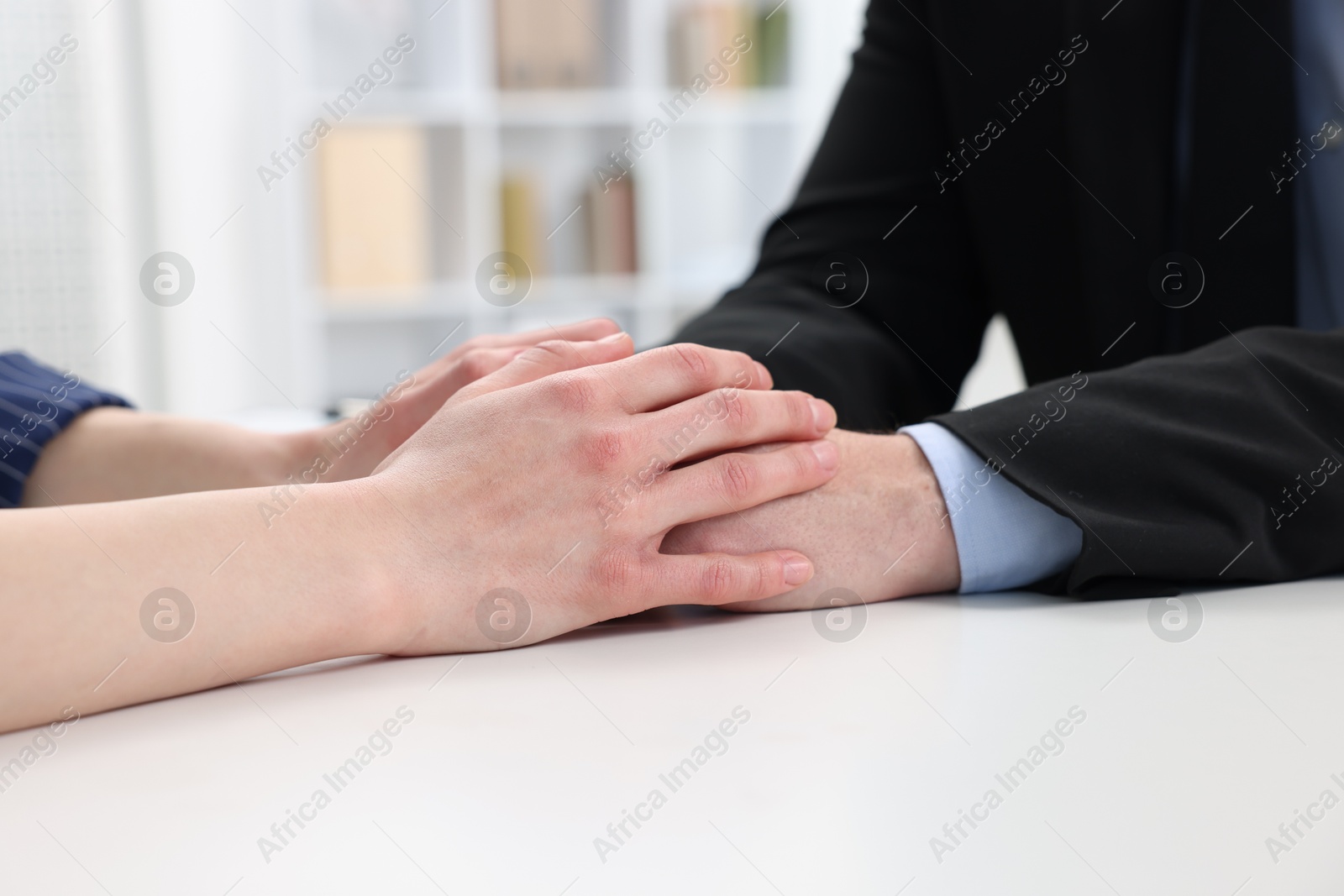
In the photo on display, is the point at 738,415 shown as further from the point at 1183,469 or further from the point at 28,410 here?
the point at 28,410

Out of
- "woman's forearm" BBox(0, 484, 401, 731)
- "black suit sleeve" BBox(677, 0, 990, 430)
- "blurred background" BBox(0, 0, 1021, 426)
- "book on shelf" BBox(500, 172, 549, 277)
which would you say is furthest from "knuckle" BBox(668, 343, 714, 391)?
"book on shelf" BBox(500, 172, 549, 277)

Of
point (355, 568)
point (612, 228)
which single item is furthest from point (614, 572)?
point (612, 228)

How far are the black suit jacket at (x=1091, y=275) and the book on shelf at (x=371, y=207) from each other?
1.90 meters

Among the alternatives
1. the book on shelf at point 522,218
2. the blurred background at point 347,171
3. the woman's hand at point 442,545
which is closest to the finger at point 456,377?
the woman's hand at point 442,545

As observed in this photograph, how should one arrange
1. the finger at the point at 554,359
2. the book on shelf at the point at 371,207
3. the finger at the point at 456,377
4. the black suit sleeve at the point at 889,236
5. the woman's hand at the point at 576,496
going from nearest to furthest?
the woman's hand at the point at 576,496 → the finger at the point at 554,359 → the finger at the point at 456,377 → the black suit sleeve at the point at 889,236 → the book on shelf at the point at 371,207

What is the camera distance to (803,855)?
366mm

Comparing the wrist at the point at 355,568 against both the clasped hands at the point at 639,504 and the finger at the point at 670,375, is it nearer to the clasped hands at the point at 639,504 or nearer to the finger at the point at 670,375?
the clasped hands at the point at 639,504

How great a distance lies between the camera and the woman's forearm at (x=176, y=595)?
513 millimetres

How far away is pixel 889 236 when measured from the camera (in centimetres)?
125

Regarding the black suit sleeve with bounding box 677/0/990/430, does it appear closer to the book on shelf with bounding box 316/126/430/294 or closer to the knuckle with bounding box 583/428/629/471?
the knuckle with bounding box 583/428/629/471

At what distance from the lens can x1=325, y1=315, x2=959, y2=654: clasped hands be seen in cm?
62

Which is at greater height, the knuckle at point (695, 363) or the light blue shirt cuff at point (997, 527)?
the knuckle at point (695, 363)

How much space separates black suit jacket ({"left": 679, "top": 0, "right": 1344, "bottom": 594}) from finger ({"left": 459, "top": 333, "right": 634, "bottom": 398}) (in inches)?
7.0

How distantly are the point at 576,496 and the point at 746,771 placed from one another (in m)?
0.24
